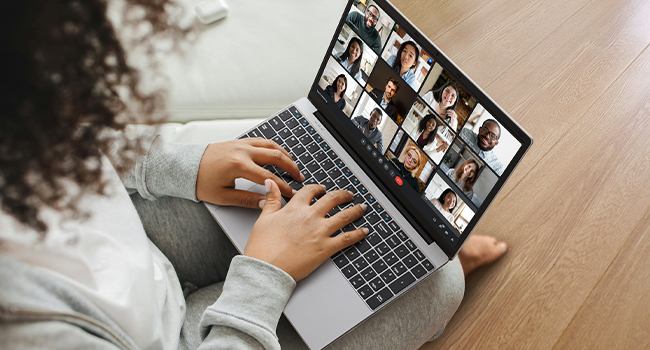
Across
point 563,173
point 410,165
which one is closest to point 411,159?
point 410,165

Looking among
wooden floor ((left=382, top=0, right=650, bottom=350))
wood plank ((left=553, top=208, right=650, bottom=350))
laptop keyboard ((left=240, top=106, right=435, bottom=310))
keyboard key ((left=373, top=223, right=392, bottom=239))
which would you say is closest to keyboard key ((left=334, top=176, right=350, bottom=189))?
laptop keyboard ((left=240, top=106, right=435, bottom=310))

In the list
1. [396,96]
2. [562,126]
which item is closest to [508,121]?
[396,96]

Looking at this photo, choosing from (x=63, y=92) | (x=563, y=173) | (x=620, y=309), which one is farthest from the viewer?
(x=563, y=173)

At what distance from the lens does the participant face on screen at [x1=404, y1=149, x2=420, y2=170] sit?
793 mm

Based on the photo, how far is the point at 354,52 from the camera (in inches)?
33.0

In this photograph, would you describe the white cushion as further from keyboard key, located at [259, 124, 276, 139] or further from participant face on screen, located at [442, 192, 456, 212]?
participant face on screen, located at [442, 192, 456, 212]

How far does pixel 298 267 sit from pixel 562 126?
0.94 meters

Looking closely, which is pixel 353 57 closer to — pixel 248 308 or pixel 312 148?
pixel 312 148

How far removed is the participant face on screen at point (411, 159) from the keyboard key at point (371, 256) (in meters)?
0.16

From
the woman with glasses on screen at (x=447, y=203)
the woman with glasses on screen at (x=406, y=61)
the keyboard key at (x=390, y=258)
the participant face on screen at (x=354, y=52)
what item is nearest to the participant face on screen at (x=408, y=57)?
the woman with glasses on screen at (x=406, y=61)

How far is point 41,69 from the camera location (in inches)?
11.3

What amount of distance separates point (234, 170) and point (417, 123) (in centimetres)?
33

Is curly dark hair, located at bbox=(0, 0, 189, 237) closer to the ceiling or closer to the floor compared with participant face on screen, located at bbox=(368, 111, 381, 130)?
closer to the ceiling

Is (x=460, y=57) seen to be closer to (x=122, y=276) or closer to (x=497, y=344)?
(x=497, y=344)
